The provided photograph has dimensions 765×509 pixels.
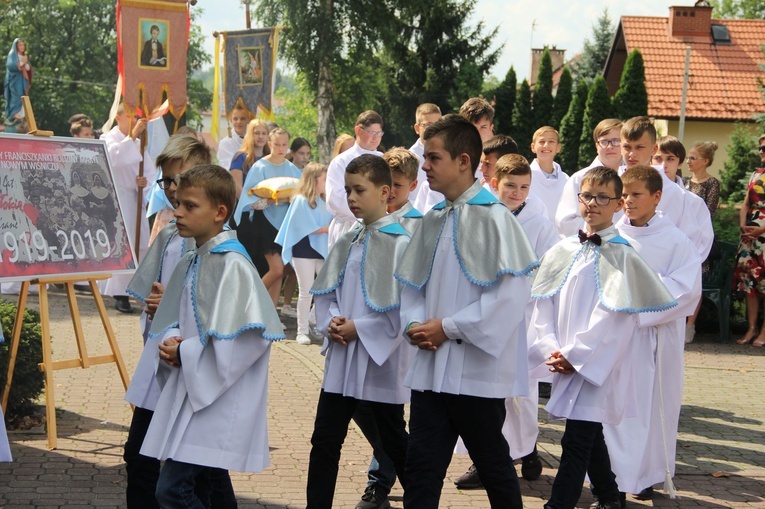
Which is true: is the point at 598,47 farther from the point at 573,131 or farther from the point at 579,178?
the point at 579,178

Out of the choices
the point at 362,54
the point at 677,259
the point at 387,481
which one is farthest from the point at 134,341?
the point at 362,54

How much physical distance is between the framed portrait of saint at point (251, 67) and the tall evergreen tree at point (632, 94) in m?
19.9

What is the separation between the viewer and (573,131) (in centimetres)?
3569

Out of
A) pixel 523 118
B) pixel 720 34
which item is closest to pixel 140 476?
pixel 523 118

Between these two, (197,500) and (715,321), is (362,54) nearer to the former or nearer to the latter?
(715,321)

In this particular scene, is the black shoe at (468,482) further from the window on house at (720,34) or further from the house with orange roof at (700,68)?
the window on house at (720,34)

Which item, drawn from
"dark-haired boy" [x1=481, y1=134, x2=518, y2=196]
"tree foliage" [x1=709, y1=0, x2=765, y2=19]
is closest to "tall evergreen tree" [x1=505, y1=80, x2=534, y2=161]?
"dark-haired boy" [x1=481, y1=134, x2=518, y2=196]

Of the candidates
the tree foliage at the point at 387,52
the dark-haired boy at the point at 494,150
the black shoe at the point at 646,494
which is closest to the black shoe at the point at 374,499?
the black shoe at the point at 646,494

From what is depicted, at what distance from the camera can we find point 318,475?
5.16 metres

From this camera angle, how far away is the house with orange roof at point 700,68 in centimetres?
4250

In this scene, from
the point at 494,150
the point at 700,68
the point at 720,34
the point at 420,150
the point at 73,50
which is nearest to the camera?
Result: the point at 494,150

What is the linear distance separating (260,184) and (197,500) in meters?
7.75

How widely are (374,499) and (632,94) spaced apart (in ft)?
93.5

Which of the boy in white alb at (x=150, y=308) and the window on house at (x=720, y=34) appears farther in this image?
the window on house at (x=720, y=34)
